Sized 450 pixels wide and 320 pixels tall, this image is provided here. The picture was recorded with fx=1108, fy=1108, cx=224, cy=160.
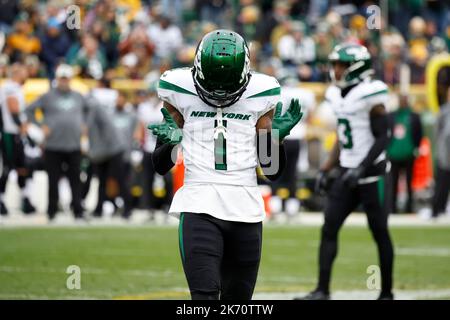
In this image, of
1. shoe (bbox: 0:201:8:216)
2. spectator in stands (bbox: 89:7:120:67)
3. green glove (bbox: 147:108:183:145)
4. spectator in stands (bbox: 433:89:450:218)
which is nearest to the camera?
green glove (bbox: 147:108:183:145)

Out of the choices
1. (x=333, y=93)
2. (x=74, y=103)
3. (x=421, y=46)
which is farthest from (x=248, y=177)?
(x=421, y=46)

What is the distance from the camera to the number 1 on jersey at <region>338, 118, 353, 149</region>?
8.62 metres

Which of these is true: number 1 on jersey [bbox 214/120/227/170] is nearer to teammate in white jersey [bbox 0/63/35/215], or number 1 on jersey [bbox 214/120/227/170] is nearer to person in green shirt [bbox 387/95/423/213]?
teammate in white jersey [bbox 0/63/35/215]

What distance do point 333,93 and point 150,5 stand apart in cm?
1352

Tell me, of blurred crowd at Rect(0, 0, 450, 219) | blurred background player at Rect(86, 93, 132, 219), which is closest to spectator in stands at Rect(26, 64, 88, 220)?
blurred crowd at Rect(0, 0, 450, 219)

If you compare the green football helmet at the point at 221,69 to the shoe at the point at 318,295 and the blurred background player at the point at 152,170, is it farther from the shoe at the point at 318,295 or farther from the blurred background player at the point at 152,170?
the blurred background player at the point at 152,170

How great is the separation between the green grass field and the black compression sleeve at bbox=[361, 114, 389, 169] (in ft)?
4.36

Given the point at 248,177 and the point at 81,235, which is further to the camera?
the point at 81,235

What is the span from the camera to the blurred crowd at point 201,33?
1822cm

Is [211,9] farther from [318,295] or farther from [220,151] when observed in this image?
[220,151]

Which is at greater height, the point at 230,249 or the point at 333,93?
the point at 333,93

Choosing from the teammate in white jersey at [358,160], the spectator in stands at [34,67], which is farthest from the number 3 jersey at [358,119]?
the spectator in stands at [34,67]

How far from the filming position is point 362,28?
19.5 metres
